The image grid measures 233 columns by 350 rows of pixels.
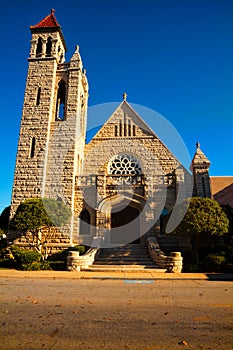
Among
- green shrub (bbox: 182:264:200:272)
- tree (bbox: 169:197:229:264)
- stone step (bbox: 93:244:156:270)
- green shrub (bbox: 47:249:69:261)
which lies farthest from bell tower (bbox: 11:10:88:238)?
green shrub (bbox: 182:264:200:272)

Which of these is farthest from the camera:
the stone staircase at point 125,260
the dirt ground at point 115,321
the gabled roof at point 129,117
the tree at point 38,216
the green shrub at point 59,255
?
the gabled roof at point 129,117

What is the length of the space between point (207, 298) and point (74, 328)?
13.3ft

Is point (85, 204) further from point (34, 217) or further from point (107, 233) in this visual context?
point (34, 217)

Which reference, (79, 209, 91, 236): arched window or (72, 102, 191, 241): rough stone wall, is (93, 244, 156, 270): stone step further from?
(79, 209, 91, 236): arched window

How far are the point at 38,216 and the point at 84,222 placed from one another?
13.7 ft

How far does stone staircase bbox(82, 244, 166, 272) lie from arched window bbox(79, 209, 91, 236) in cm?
223

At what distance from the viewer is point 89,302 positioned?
575cm

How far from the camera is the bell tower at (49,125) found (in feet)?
59.0

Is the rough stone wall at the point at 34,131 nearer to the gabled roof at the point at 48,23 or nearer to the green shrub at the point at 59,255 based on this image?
the gabled roof at the point at 48,23

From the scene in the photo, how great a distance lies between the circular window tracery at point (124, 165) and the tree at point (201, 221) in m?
6.95

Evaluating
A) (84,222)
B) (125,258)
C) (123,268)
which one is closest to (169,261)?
(123,268)

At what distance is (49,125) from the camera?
1933 centimetres

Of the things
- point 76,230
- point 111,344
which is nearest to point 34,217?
point 76,230

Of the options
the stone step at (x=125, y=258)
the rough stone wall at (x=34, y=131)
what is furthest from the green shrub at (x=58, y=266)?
the rough stone wall at (x=34, y=131)
